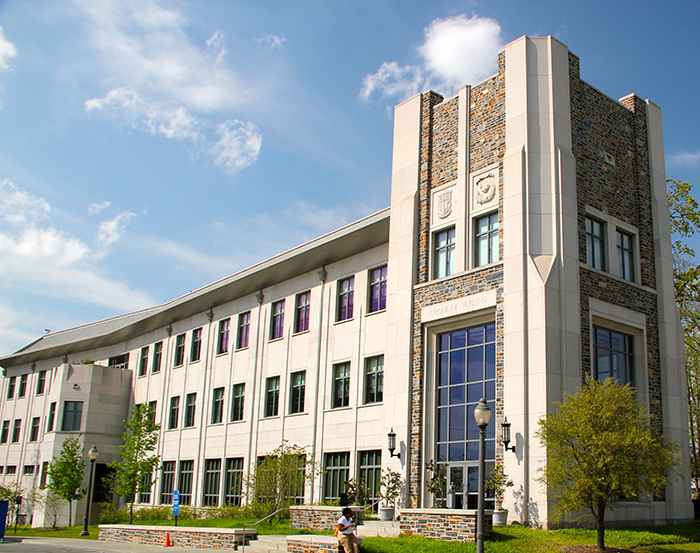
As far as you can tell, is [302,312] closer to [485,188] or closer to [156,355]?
[485,188]

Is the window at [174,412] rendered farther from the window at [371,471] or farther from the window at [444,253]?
the window at [444,253]

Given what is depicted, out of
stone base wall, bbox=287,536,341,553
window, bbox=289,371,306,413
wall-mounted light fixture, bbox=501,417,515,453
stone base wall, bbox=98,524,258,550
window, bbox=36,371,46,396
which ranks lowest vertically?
stone base wall, bbox=98,524,258,550

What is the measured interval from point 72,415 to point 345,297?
23257mm

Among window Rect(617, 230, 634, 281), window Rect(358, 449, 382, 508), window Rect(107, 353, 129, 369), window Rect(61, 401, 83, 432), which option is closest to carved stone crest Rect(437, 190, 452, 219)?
window Rect(617, 230, 634, 281)

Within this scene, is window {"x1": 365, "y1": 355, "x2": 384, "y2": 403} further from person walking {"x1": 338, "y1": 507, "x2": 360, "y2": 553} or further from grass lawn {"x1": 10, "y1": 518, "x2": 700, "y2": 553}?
person walking {"x1": 338, "y1": 507, "x2": 360, "y2": 553}

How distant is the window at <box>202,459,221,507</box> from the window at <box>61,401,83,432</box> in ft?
38.2

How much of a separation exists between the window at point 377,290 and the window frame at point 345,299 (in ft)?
4.23

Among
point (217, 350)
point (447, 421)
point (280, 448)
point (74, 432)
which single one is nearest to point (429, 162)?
point (447, 421)

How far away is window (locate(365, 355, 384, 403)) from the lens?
28.4 m

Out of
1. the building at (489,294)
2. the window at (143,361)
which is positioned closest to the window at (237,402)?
the building at (489,294)

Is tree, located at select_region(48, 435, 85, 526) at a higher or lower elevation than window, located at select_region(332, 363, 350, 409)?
lower

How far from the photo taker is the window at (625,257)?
2483 cm

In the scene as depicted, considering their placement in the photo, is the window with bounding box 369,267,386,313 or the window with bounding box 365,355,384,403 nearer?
the window with bounding box 365,355,384,403

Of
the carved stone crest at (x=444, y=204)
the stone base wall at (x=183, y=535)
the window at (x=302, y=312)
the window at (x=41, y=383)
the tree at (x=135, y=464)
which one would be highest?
the carved stone crest at (x=444, y=204)
